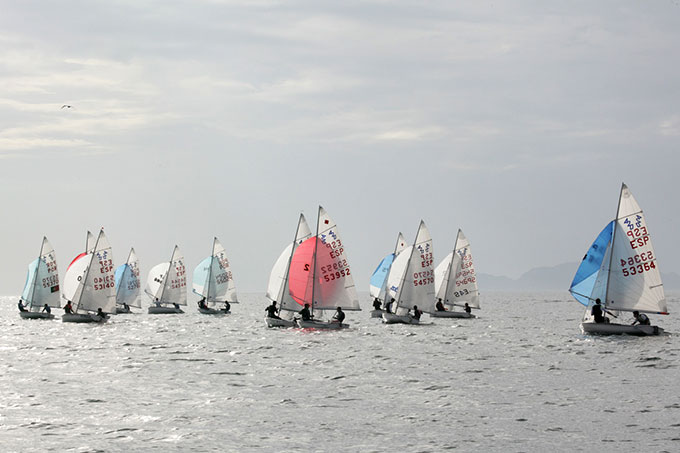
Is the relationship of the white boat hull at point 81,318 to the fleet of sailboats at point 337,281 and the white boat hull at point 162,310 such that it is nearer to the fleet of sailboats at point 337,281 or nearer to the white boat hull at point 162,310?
the fleet of sailboats at point 337,281

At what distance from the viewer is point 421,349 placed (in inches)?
2055

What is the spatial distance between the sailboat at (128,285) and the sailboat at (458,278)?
3721cm

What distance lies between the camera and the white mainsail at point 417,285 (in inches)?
2790

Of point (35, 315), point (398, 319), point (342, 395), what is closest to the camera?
point (342, 395)

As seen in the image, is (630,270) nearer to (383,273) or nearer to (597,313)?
(597,313)

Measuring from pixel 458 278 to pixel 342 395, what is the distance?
2171 inches

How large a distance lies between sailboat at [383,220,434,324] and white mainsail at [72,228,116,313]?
892 inches

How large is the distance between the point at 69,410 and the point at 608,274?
35152 mm

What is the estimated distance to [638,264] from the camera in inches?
2117

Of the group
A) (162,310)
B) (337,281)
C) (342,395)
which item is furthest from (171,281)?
(342,395)

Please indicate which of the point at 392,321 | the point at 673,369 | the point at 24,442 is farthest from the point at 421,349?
the point at 24,442

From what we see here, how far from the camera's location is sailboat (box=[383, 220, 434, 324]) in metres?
70.9

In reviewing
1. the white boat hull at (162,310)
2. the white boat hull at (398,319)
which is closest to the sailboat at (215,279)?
the white boat hull at (162,310)

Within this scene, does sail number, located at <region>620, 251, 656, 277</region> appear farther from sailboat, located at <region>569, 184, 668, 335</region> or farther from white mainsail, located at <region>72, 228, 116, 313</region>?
white mainsail, located at <region>72, 228, 116, 313</region>
